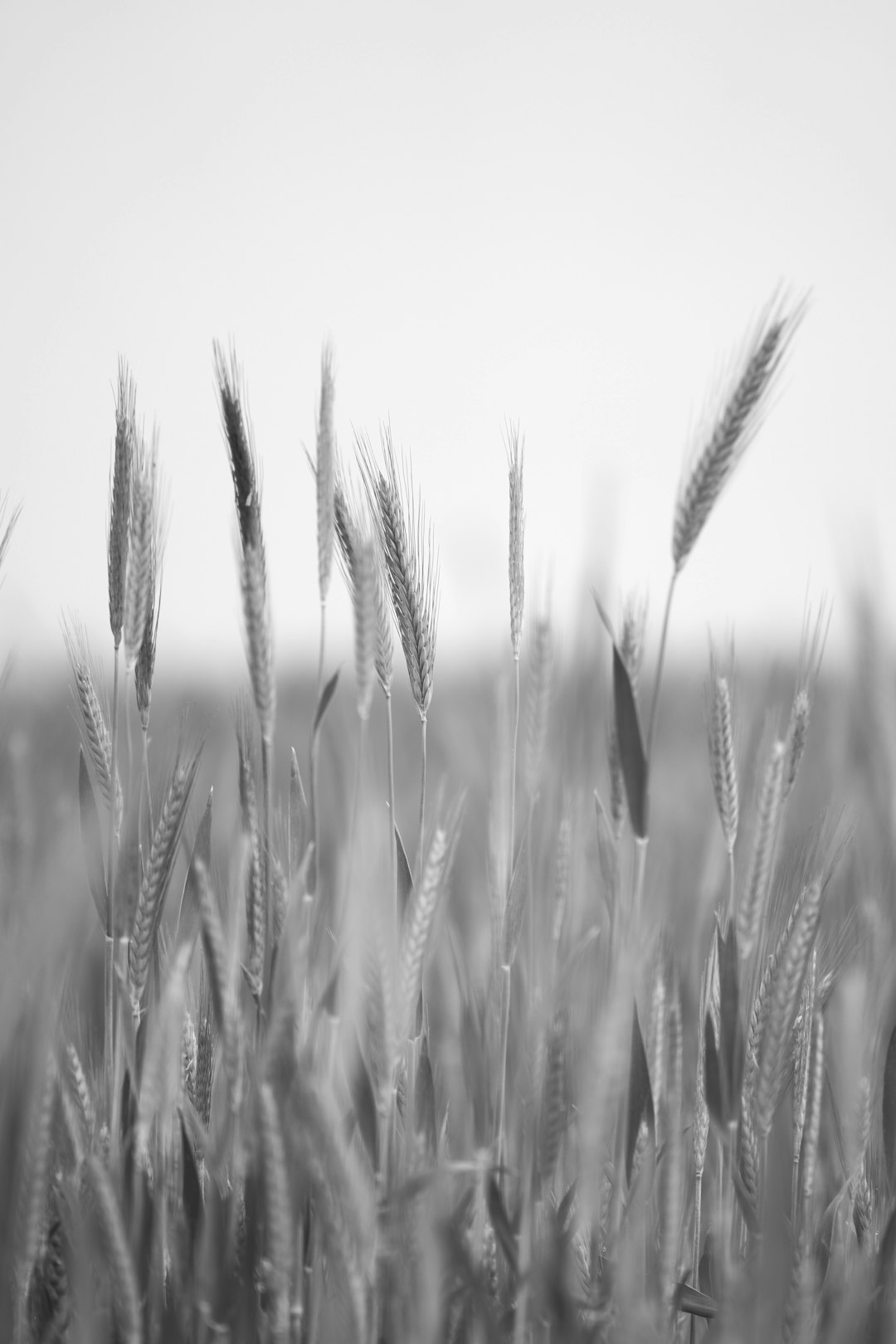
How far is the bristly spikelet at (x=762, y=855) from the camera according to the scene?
2.84ft

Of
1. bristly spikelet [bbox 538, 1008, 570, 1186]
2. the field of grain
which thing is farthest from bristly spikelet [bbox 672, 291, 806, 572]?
bristly spikelet [bbox 538, 1008, 570, 1186]

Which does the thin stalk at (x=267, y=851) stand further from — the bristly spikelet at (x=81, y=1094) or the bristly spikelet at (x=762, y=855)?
the bristly spikelet at (x=762, y=855)

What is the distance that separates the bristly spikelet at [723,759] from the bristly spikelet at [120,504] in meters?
0.59

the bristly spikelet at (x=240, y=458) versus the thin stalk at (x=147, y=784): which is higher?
the bristly spikelet at (x=240, y=458)

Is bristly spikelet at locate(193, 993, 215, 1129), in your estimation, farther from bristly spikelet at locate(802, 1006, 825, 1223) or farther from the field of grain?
bristly spikelet at locate(802, 1006, 825, 1223)

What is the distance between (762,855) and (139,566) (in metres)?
0.63

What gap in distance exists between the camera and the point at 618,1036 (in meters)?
0.71

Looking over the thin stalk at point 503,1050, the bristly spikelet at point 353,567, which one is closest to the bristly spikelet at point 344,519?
the bristly spikelet at point 353,567

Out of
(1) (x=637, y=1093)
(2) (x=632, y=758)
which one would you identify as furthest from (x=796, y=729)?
(1) (x=637, y=1093)

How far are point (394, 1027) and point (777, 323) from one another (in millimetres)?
685

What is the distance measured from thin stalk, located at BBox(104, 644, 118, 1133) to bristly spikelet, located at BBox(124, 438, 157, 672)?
1.4 inches

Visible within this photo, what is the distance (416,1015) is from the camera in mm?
1054

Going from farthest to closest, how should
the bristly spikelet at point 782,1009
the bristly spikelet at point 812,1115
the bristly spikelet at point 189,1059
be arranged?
the bristly spikelet at point 189,1059 < the bristly spikelet at point 812,1115 < the bristly spikelet at point 782,1009

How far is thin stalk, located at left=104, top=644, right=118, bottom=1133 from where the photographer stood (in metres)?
0.89
